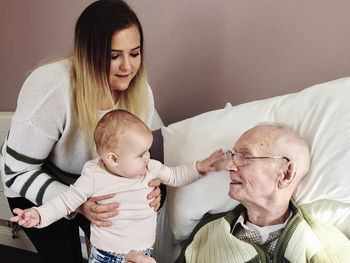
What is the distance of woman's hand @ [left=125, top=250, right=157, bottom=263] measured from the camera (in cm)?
116

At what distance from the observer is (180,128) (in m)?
1.49

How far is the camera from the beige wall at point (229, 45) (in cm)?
153

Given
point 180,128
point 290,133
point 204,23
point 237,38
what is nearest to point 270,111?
point 290,133

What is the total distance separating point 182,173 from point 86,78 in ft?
1.38

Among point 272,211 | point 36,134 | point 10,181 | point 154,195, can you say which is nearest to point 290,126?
point 272,211

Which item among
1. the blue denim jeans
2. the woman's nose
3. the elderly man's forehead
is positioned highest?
the woman's nose

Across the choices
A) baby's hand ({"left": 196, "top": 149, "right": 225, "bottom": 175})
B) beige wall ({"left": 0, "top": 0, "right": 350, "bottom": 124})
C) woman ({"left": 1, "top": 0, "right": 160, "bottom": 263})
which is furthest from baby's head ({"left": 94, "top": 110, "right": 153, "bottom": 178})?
beige wall ({"left": 0, "top": 0, "right": 350, "bottom": 124})

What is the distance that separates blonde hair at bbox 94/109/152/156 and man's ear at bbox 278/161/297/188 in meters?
0.40

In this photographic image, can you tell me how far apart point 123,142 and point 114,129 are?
0.04 meters

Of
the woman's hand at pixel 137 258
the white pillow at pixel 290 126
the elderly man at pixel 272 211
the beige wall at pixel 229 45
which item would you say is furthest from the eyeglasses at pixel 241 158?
the beige wall at pixel 229 45

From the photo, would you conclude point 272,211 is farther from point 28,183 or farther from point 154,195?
point 28,183

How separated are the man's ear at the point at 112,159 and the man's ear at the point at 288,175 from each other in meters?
0.46

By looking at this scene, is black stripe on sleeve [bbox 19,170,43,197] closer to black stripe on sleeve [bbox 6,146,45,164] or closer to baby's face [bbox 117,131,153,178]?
black stripe on sleeve [bbox 6,146,45,164]

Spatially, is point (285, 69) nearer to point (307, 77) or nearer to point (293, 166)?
point (307, 77)
